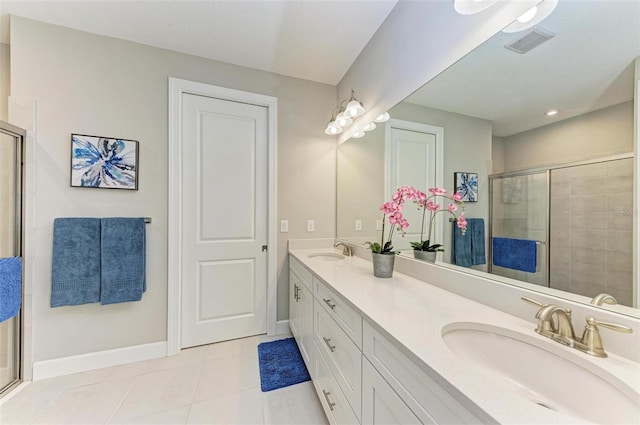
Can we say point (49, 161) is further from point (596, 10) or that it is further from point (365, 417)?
point (596, 10)

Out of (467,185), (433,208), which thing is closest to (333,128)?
(433,208)

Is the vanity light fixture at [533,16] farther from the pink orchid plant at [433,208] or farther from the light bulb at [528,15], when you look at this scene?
the pink orchid plant at [433,208]

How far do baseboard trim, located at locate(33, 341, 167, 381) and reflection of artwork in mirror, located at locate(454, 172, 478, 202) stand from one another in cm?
247

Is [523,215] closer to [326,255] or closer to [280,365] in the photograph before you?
[326,255]

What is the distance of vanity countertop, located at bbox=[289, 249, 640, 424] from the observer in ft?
1.59

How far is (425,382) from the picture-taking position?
633mm

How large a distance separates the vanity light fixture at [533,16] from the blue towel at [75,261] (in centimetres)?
272

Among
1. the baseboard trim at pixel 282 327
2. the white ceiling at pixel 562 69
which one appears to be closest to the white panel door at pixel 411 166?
the white ceiling at pixel 562 69

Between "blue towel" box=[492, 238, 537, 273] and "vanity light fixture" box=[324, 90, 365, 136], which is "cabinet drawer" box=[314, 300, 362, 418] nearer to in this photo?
"blue towel" box=[492, 238, 537, 273]

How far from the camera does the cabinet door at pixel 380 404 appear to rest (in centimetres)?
71

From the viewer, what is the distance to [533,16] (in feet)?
2.84

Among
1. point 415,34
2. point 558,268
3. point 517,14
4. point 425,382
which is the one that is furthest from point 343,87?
point 425,382

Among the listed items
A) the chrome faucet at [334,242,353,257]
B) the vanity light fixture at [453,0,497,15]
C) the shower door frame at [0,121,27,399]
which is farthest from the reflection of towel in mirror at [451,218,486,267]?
the shower door frame at [0,121,27,399]

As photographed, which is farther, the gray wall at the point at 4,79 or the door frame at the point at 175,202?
the door frame at the point at 175,202
